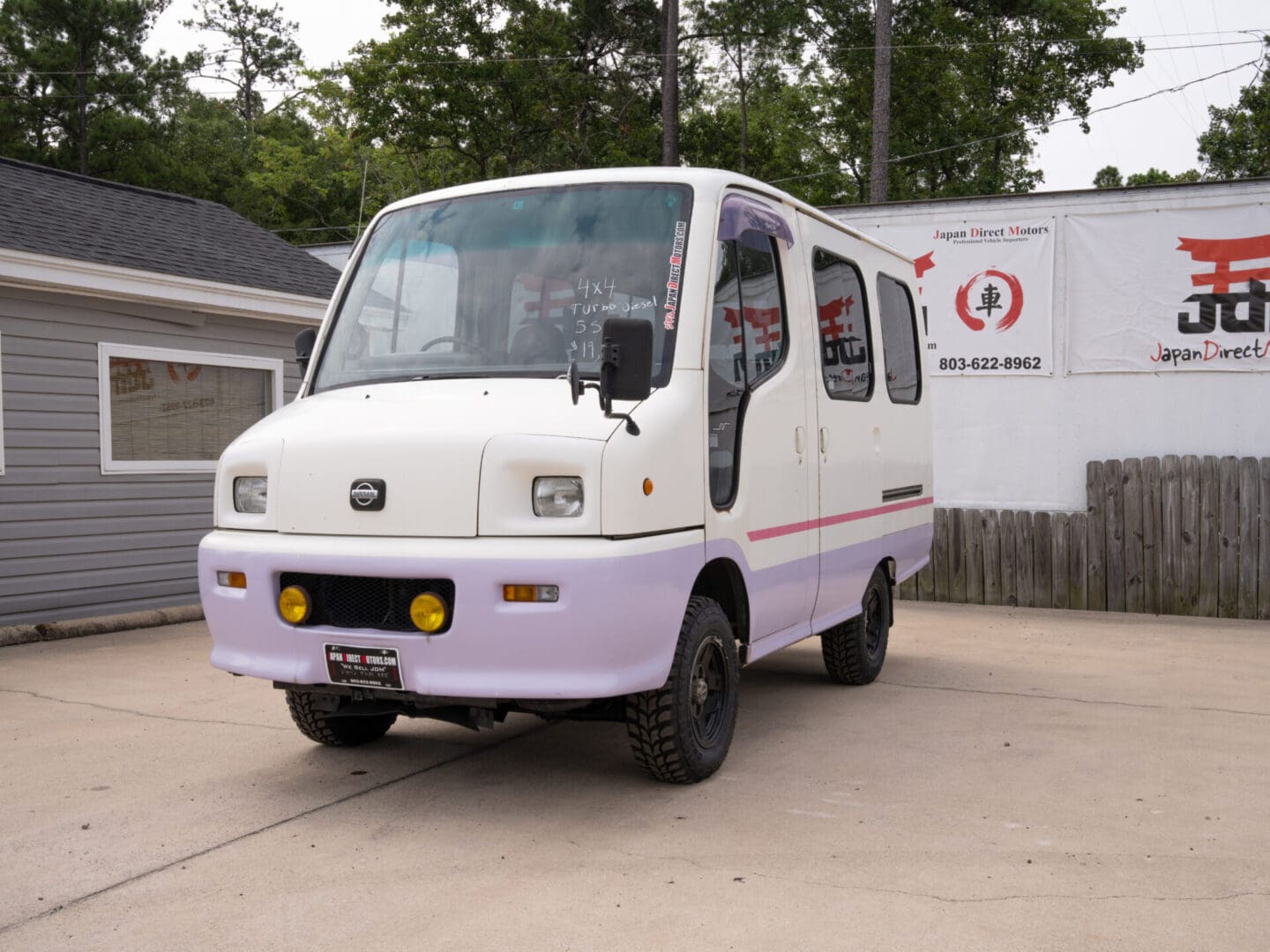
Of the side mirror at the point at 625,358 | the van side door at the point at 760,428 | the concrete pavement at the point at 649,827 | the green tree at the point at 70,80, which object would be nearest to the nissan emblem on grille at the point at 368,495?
the side mirror at the point at 625,358

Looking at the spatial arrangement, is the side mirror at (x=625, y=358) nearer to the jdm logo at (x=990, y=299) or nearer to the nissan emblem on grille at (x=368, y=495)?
the nissan emblem on grille at (x=368, y=495)

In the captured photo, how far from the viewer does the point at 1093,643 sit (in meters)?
9.70

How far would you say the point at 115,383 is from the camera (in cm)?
1062

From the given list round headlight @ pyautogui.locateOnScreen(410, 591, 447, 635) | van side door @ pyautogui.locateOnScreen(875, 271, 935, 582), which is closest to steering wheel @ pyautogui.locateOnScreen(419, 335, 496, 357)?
round headlight @ pyautogui.locateOnScreen(410, 591, 447, 635)

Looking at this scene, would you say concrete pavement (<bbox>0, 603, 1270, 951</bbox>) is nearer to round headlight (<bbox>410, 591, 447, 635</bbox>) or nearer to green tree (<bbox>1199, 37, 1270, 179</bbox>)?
round headlight (<bbox>410, 591, 447, 635</bbox>)

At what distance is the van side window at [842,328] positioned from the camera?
21.8 ft

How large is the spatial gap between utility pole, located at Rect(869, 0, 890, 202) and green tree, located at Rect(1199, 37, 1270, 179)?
55.7ft

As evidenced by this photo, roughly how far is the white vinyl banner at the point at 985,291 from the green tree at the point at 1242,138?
26.1 meters

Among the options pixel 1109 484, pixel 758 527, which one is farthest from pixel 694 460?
pixel 1109 484

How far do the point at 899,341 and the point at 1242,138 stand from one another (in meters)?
34.1

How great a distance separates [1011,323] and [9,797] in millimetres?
9723

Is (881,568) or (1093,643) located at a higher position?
(881,568)

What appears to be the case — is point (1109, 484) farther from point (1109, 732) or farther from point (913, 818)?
point (913, 818)

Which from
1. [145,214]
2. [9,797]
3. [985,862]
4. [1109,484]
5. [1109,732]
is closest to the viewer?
[985,862]
